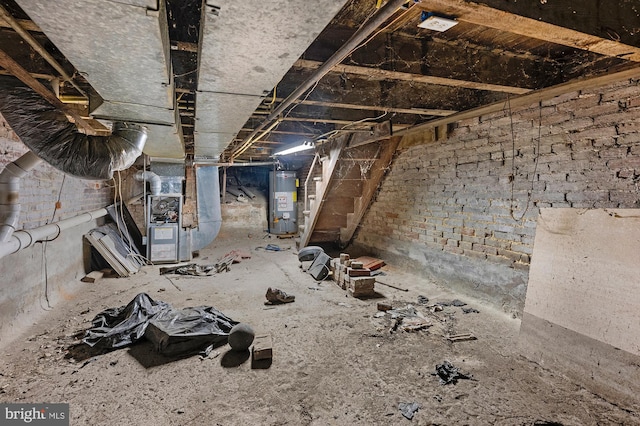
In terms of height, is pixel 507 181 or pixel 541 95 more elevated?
pixel 541 95

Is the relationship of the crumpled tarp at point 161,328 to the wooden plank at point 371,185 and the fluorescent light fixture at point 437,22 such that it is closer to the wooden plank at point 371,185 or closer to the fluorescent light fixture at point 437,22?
the fluorescent light fixture at point 437,22

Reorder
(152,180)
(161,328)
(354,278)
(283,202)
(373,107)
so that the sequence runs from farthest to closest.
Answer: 1. (283,202)
2. (152,180)
3. (354,278)
4. (373,107)
5. (161,328)

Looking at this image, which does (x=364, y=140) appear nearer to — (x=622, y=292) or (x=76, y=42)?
(x=622, y=292)

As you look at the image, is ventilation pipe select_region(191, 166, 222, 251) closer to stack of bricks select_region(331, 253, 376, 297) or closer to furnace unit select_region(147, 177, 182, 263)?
furnace unit select_region(147, 177, 182, 263)

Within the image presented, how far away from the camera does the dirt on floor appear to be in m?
1.66

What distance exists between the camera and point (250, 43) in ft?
4.20

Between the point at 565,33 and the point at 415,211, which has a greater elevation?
the point at 565,33

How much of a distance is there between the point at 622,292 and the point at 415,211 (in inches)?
97.8

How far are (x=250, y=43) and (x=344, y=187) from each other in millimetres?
3849

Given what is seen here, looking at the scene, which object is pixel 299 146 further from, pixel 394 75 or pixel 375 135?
pixel 394 75

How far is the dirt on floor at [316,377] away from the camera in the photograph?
166 cm

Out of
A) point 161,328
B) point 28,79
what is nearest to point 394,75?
point 28,79

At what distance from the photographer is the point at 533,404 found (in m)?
1.74

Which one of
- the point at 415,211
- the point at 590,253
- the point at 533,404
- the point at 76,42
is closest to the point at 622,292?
the point at 590,253
